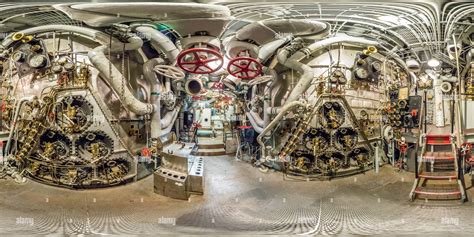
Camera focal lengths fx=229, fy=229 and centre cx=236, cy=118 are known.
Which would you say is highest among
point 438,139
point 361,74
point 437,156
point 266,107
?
point 361,74

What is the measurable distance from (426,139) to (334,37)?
4.04ft

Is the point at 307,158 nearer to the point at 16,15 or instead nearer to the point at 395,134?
the point at 395,134

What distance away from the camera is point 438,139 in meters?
2.04

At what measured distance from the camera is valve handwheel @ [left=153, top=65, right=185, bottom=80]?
6.15 feet

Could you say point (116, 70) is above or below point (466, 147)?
above

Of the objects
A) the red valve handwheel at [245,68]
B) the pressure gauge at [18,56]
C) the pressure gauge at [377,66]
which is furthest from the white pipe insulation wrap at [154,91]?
the pressure gauge at [377,66]

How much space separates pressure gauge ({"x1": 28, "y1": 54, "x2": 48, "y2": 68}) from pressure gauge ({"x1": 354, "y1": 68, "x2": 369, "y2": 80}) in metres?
2.61

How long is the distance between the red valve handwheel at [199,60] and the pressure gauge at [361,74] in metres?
1.13

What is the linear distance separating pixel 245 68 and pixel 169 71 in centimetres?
63

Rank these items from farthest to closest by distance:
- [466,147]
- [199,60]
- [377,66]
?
[466,147] < [377,66] < [199,60]

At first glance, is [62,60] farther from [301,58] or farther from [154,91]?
[301,58]

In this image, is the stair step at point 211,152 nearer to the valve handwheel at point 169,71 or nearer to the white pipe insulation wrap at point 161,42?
the valve handwheel at point 169,71

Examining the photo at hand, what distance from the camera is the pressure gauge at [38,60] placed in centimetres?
192

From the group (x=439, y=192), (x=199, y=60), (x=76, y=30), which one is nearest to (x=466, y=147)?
(x=439, y=192)
